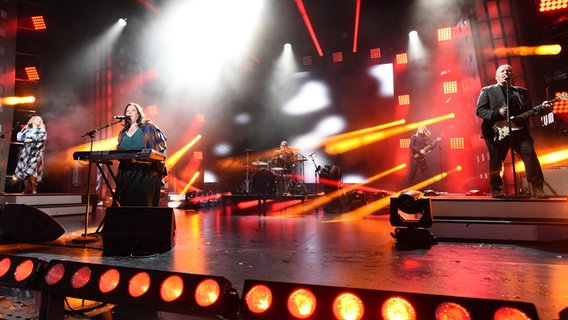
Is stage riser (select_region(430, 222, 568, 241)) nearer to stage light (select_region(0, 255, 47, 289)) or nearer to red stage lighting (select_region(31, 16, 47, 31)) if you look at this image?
stage light (select_region(0, 255, 47, 289))

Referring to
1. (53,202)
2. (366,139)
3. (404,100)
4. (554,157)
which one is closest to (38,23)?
(53,202)

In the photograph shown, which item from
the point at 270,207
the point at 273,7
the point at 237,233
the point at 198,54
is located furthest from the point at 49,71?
the point at 237,233

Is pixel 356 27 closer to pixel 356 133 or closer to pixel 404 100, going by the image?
pixel 404 100

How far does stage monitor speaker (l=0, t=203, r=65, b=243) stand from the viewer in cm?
295

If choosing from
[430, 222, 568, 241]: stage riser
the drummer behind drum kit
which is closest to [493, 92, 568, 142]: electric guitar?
[430, 222, 568, 241]: stage riser

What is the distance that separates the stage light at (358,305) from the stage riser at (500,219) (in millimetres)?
2843

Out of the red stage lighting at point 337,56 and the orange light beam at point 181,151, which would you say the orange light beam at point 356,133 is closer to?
the red stage lighting at point 337,56

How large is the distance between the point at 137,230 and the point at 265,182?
5.15 meters

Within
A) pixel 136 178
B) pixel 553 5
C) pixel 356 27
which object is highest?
pixel 356 27

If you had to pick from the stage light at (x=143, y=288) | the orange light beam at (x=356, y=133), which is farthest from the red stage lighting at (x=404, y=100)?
the stage light at (x=143, y=288)

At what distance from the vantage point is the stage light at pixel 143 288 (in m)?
1.14

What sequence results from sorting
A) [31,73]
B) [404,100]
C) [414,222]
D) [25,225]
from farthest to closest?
1. [404,100]
2. [31,73]
3. [414,222]
4. [25,225]

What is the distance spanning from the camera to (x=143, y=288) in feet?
4.05

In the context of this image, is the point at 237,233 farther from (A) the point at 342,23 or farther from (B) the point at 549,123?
(A) the point at 342,23
